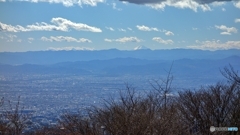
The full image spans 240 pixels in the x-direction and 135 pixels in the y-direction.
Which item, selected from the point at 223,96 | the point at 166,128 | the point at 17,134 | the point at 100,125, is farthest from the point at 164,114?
the point at 17,134

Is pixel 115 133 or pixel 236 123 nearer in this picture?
pixel 115 133

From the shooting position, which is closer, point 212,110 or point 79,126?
point 79,126

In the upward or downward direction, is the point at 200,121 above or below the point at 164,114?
below

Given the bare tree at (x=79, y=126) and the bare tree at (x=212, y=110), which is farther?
the bare tree at (x=212, y=110)

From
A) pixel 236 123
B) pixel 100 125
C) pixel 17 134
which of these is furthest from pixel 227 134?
pixel 17 134

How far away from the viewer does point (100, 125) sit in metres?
14.1

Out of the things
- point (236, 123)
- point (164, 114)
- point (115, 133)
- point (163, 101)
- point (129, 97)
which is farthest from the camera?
point (163, 101)

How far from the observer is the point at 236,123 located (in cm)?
1509

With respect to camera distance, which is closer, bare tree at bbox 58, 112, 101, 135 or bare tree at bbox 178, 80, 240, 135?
bare tree at bbox 58, 112, 101, 135

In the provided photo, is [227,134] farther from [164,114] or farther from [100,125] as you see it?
[100,125]

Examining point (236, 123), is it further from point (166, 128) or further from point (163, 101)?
point (166, 128)

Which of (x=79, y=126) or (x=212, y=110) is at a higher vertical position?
(x=212, y=110)

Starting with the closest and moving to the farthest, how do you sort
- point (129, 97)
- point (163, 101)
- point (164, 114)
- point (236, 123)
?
point (164, 114), point (129, 97), point (236, 123), point (163, 101)

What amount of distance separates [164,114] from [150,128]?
1.91m
